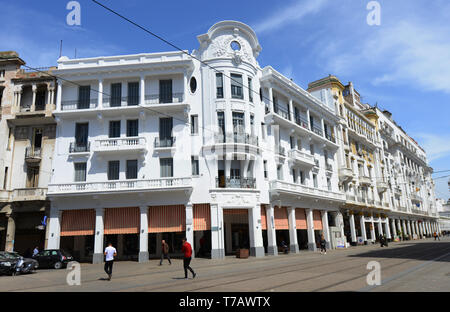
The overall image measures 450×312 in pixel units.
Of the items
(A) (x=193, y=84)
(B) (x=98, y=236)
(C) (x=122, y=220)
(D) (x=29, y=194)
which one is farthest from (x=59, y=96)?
(B) (x=98, y=236)

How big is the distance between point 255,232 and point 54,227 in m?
16.8

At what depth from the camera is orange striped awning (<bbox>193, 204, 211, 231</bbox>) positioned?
2675 centimetres

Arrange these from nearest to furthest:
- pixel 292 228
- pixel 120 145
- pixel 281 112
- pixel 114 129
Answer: pixel 120 145, pixel 114 129, pixel 292 228, pixel 281 112

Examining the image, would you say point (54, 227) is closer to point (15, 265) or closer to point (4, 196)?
point (4, 196)

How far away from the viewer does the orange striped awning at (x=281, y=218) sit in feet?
101

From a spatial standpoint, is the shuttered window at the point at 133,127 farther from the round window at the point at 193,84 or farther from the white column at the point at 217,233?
the white column at the point at 217,233

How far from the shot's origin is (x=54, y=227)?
26.6 m

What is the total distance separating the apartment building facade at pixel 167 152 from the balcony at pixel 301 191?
5.4 inches

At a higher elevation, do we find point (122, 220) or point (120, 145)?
point (120, 145)

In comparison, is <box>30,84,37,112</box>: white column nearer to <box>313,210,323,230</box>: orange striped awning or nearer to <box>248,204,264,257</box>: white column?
<box>248,204,264,257</box>: white column

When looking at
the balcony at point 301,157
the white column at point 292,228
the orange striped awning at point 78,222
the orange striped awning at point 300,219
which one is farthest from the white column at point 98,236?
the balcony at point 301,157

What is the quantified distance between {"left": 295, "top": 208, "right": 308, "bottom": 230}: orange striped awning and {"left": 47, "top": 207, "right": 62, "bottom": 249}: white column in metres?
22.3

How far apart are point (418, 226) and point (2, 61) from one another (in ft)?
262

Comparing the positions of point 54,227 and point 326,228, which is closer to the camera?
point 54,227
